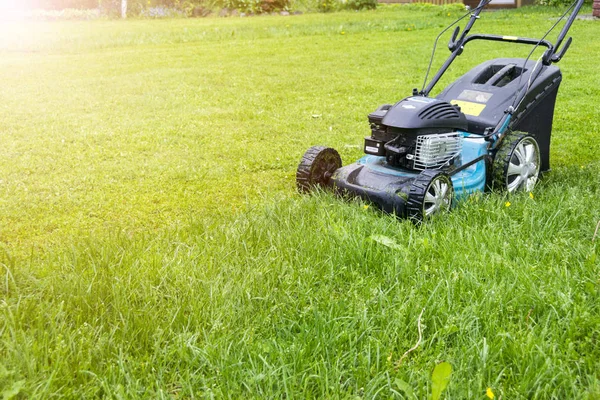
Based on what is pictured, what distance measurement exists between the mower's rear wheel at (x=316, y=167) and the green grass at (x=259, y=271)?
155 mm

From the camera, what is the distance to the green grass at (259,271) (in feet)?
6.63

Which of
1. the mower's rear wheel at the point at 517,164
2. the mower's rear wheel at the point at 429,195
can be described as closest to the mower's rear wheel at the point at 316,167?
the mower's rear wheel at the point at 429,195

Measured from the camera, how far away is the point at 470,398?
6.17ft

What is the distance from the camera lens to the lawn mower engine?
10.8 ft

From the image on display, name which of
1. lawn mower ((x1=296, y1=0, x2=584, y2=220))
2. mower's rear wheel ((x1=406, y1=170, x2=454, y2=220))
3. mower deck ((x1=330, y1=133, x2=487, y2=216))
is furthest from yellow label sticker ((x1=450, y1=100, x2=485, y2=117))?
mower's rear wheel ((x1=406, y1=170, x2=454, y2=220))

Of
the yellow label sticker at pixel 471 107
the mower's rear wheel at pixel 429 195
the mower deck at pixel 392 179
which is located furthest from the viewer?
the yellow label sticker at pixel 471 107

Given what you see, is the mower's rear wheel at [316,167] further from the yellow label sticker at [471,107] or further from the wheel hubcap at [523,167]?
the wheel hubcap at [523,167]

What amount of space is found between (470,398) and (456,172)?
5.80 feet

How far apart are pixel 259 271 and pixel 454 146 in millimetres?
1400

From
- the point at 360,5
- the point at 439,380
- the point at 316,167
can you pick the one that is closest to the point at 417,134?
the point at 316,167

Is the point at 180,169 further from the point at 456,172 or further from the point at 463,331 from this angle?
the point at 463,331

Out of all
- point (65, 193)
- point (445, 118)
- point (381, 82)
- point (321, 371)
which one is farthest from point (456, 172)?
point (381, 82)

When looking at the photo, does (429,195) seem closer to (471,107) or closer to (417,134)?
(417,134)

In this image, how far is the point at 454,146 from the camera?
3.50 m
